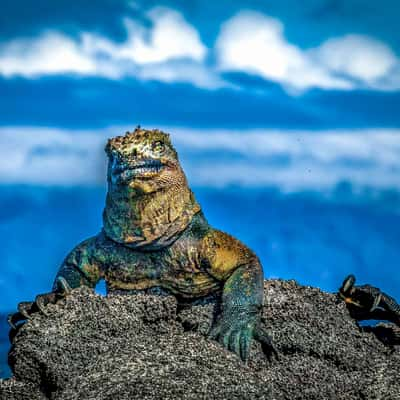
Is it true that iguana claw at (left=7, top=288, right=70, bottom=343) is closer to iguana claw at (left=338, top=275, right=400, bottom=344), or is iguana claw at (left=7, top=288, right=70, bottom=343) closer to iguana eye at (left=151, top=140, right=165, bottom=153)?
iguana eye at (left=151, top=140, right=165, bottom=153)

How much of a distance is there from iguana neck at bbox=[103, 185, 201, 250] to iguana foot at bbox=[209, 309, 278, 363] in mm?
925

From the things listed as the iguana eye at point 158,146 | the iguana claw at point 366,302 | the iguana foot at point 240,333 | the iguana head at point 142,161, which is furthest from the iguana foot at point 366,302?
the iguana eye at point 158,146

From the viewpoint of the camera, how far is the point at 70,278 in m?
8.73

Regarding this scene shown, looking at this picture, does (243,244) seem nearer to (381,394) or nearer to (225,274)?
(225,274)

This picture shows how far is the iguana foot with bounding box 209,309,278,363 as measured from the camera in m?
7.98

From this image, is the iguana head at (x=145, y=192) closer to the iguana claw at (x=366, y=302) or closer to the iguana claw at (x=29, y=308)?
the iguana claw at (x=29, y=308)

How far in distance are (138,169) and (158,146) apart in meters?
0.32

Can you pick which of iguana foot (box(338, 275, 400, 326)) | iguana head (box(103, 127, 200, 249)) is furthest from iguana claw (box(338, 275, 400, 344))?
iguana head (box(103, 127, 200, 249))

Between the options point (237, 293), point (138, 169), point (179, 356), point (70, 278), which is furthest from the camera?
point (70, 278)

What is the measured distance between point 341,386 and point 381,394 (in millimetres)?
391

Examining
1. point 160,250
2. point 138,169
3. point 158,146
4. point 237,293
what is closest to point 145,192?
point 138,169

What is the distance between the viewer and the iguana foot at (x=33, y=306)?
8242 mm

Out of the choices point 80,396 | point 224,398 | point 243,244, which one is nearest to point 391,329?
point 243,244

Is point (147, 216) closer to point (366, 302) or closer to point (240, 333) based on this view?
point (240, 333)
